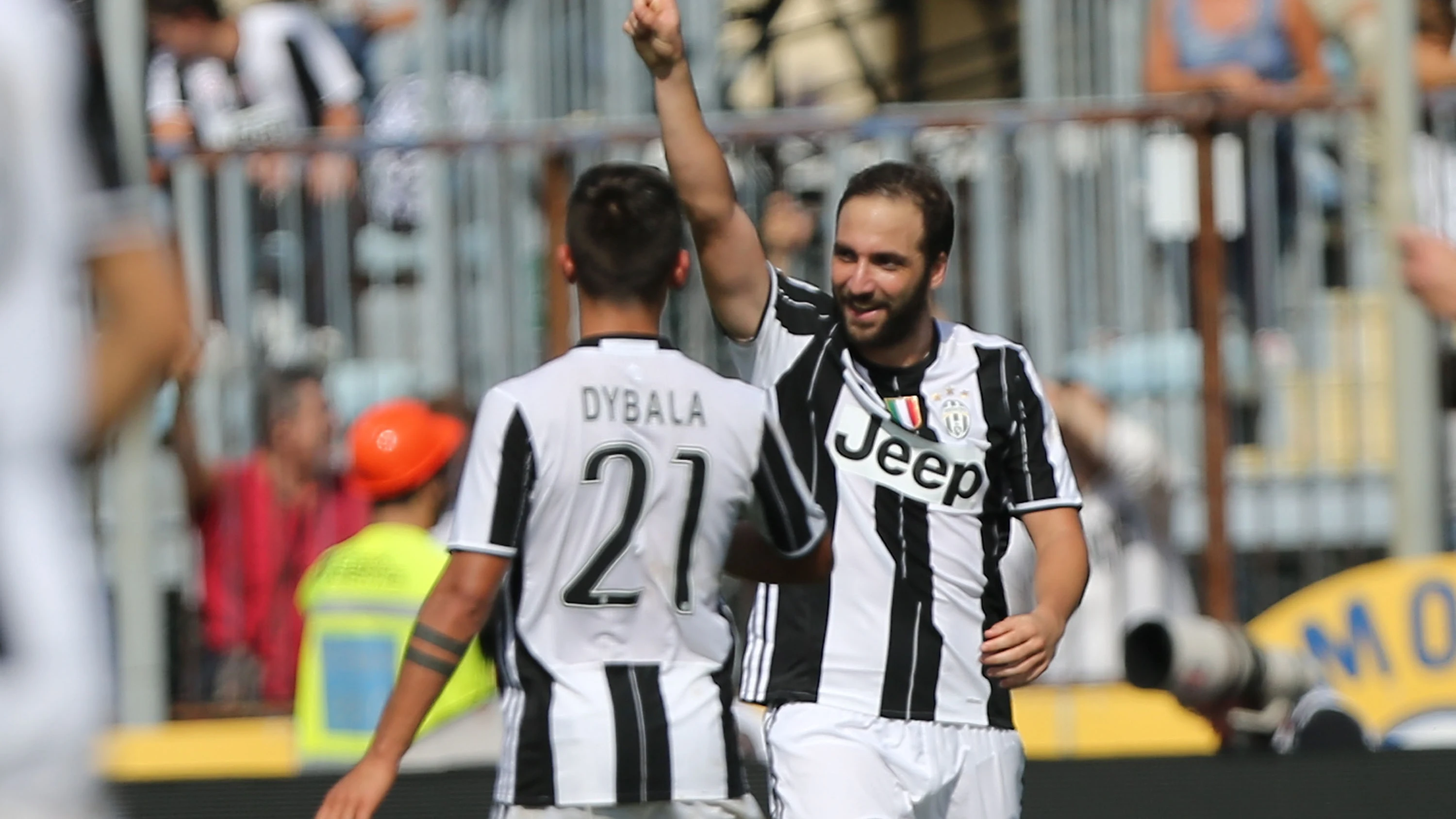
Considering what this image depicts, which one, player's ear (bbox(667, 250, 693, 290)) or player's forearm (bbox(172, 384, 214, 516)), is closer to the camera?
player's ear (bbox(667, 250, 693, 290))

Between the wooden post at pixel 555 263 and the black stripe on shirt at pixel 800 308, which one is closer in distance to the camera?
the black stripe on shirt at pixel 800 308

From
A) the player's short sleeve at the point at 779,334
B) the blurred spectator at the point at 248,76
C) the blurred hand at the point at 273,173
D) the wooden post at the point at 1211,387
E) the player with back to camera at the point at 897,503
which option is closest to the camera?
the player with back to camera at the point at 897,503

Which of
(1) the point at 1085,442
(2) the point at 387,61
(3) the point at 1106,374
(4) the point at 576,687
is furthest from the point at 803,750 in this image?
(2) the point at 387,61

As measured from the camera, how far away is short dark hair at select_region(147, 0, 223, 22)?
9438mm

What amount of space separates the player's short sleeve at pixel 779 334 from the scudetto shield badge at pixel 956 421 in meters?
0.33

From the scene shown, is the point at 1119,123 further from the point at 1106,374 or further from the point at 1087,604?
the point at 1087,604

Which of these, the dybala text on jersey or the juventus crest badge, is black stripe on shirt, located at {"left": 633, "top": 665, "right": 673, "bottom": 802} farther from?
the juventus crest badge

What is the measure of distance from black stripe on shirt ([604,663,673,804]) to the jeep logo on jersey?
0.91 m

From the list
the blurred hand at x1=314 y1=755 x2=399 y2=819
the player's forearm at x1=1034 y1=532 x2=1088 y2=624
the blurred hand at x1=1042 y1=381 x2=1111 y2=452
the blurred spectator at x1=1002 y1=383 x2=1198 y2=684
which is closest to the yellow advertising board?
the blurred spectator at x1=1002 y1=383 x2=1198 y2=684

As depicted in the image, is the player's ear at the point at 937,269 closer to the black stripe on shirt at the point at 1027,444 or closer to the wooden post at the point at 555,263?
the black stripe on shirt at the point at 1027,444

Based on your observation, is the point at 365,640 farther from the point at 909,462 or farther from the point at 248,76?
the point at 248,76

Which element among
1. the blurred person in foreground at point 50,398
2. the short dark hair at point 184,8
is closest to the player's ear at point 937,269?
the blurred person in foreground at point 50,398

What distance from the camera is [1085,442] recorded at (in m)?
7.53

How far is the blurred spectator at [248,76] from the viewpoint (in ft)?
30.6
